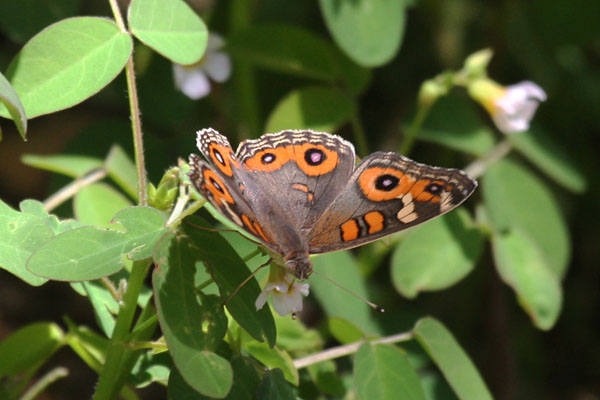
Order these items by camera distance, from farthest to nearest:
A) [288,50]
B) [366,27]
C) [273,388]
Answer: [288,50] → [366,27] → [273,388]

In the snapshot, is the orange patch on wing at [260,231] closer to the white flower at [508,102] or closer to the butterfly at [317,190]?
the butterfly at [317,190]

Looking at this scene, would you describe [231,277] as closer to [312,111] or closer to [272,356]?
[272,356]

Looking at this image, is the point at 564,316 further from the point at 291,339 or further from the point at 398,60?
the point at 291,339

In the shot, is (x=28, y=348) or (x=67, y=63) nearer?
(x=67, y=63)

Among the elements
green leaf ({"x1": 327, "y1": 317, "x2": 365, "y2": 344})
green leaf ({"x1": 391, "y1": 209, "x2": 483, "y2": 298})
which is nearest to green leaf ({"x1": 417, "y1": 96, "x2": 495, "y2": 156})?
green leaf ({"x1": 391, "y1": 209, "x2": 483, "y2": 298})

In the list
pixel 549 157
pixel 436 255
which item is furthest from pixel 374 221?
pixel 549 157

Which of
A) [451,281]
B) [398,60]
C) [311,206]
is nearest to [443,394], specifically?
[451,281]
